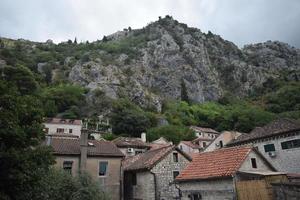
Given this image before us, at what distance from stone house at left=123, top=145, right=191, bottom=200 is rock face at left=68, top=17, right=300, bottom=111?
54873 mm

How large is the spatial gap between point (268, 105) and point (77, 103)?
212 feet

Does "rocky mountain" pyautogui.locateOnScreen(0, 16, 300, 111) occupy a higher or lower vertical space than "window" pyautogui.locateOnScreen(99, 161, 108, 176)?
higher

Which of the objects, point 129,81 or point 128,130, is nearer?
point 128,130

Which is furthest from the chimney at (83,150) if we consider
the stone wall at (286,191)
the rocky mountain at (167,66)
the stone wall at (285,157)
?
the rocky mountain at (167,66)

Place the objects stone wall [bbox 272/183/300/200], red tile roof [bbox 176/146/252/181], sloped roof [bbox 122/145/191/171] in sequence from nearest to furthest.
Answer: stone wall [bbox 272/183/300/200], red tile roof [bbox 176/146/252/181], sloped roof [bbox 122/145/191/171]

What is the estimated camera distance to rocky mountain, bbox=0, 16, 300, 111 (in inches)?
3666

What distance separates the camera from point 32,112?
54.5 feet

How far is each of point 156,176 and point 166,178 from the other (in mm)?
1204

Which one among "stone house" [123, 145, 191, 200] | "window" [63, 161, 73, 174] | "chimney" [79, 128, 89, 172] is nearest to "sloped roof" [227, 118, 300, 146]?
"stone house" [123, 145, 191, 200]

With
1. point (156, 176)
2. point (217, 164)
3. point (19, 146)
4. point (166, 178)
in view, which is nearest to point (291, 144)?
point (217, 164)

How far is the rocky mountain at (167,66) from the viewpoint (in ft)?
306

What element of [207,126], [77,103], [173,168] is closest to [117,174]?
[173,168]

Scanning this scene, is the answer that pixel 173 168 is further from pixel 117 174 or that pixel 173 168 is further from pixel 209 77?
pixel 209 77

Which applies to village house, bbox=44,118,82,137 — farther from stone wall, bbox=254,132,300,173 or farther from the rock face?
stone wall, bbox=254,132,300,173
